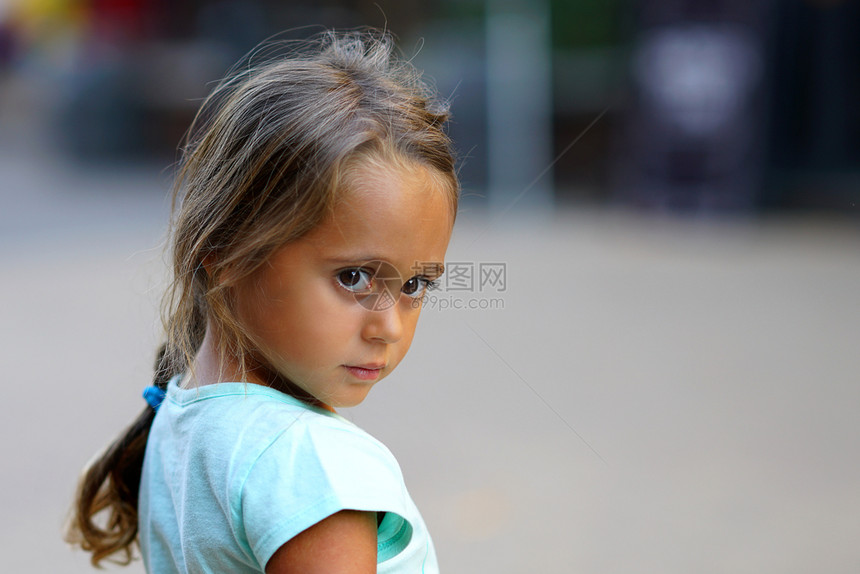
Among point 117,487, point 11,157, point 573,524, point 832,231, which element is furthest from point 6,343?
point 11,157

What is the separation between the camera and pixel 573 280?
627cm

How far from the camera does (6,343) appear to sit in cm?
517

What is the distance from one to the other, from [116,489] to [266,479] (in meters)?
0.69

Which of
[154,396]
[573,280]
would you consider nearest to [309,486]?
[154,396]

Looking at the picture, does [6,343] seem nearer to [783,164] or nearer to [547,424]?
[547,424]

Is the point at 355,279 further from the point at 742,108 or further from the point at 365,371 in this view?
the point at 742,108

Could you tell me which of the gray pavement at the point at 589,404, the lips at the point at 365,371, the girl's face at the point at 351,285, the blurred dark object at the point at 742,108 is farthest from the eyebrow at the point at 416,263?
the blurred dark object at the point at 742,108

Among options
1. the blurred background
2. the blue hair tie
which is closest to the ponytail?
the blue hair tie

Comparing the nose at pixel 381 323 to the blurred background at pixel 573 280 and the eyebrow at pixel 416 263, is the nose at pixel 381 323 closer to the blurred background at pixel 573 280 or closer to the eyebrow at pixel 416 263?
the eyebrow at pixel 416 263

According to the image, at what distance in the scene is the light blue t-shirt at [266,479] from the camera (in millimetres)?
991

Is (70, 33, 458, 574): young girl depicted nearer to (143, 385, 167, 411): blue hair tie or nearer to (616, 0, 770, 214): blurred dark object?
(143, 385, 167, 411): blue hair tie

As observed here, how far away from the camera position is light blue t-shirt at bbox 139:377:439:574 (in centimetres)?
99

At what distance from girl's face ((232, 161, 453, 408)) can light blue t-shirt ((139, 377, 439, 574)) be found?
6 cm

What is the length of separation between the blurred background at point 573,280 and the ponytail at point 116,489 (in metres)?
0.18
